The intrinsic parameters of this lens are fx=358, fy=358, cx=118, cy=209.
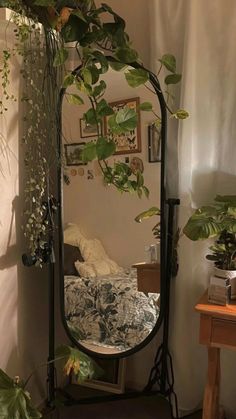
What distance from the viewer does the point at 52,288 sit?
1.68 meters

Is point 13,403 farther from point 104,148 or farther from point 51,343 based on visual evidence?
point 104,148

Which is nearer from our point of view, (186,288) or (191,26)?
(191,26)

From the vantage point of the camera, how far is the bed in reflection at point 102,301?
170 centimetres

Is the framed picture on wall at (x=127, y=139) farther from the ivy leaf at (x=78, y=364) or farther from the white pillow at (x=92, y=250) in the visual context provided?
the ivy leaf at (x=78, y=364)

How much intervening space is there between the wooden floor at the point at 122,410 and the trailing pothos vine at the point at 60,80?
809 millimetres

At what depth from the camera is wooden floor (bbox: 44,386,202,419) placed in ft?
5.82

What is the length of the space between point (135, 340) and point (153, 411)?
42 centimetres

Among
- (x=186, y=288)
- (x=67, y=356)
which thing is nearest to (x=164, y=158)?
(x=186, y=288)

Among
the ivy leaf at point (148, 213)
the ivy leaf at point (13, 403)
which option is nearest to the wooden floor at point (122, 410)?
the ivy leaf at point (13, 403)

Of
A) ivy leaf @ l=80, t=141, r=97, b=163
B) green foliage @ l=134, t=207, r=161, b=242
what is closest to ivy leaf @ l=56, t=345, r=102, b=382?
green foliage @ l=134, t=207, r=161, b=242

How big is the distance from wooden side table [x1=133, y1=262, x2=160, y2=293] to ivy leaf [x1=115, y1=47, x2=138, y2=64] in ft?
2.95

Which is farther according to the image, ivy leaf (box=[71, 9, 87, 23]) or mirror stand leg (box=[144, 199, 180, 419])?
mirror stand leg (box=[144, 199, 180, 419])

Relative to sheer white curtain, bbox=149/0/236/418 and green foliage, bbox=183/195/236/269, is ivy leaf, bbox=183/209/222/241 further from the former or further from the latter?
sheer white curtain, bbox=149/0/236/418

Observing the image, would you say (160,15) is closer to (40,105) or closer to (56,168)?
(40,105)
